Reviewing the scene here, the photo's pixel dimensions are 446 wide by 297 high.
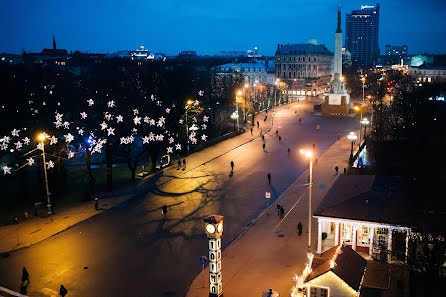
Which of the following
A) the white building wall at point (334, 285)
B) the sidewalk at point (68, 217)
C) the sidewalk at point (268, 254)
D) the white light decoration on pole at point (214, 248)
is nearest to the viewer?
the white building wall at point (334, 285)

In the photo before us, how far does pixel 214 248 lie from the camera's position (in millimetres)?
16891

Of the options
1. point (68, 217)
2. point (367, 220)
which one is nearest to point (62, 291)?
point (68, 217)

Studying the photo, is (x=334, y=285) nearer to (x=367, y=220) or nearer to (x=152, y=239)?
(x=367, y=220)

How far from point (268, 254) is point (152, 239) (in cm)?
715

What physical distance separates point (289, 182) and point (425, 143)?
658 inches

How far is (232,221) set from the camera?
1051 inches

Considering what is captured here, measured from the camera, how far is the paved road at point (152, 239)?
19359 millimetres

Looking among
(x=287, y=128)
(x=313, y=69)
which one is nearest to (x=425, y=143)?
(x=287, y=128)

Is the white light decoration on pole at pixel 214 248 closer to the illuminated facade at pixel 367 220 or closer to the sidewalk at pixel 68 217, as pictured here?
the illuminated facade at pixel 367 220

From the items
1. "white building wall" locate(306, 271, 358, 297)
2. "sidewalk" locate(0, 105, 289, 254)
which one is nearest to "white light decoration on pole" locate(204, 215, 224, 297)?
"white building wall" locate(306, 271, 358, 297)

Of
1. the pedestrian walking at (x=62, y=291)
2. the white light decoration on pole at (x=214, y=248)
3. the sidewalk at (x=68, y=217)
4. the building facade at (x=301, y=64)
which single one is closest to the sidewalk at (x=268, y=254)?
the white light decoration on pole at (x=214, y=248)

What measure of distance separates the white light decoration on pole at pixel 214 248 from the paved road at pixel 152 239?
6.61 feet

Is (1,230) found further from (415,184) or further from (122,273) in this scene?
(415,184)

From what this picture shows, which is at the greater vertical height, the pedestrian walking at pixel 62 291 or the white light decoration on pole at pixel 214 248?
the white light decoration on pole at pixel 214 248
